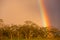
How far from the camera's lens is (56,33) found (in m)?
17.2

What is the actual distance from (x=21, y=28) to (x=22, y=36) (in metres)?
0.97

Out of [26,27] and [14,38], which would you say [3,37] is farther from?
[26,27]

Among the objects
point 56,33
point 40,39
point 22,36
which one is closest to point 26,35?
point 22,36

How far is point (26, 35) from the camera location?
16984mm

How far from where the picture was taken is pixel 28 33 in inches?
665

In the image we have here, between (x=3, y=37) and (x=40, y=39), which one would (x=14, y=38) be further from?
Result: (x=40, y=39)

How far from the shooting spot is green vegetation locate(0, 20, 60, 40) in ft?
53.5

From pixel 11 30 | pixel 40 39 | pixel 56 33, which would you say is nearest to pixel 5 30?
pixel 11 30

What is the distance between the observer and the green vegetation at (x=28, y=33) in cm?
1630

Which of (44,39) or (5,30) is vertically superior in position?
(5,30)

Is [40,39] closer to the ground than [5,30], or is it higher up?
closer to the ground

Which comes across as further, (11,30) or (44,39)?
(11,30)

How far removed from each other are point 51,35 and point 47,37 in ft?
1.26

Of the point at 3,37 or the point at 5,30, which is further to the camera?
the point at 5,30
